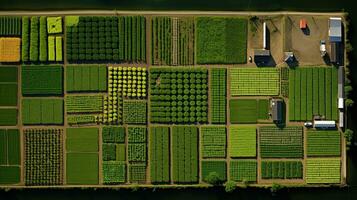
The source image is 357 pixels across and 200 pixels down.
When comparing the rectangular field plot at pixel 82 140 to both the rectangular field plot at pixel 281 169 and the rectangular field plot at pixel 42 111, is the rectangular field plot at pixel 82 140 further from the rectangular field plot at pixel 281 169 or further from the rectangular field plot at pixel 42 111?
the rectangular field plot at pixel 281 169

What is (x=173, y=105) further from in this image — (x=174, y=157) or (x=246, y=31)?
(x=246, y=31)

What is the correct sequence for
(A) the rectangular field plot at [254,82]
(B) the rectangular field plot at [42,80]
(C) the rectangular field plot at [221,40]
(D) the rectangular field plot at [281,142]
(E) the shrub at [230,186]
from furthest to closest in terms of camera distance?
1. (C) the rectangular field plot at [221,40]
2. (A) the rectangular field plot at [254,82]
3. (D) the rectangular field plot at [281,142]
4. (B) the rectangular field plot at [42,80]
5. (E) the shrub at [230,186]

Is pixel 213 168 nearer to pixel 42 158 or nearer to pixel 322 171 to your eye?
pixel 322 171

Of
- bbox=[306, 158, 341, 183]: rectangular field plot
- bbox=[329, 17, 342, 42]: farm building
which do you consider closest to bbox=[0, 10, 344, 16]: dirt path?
bbox=[329, 17, 342, 42]: farm building

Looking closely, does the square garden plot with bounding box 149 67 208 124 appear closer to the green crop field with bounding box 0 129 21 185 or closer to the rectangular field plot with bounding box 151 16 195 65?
the rectangular field plot with bounding box 151 16 195 65

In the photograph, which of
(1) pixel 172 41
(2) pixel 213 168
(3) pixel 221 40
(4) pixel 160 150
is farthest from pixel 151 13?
(2) pixel 213 168

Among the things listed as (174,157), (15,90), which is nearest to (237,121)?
(174,157)

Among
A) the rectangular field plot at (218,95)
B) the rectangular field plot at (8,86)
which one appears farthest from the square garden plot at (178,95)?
the rectangular field plot at (8,86)
